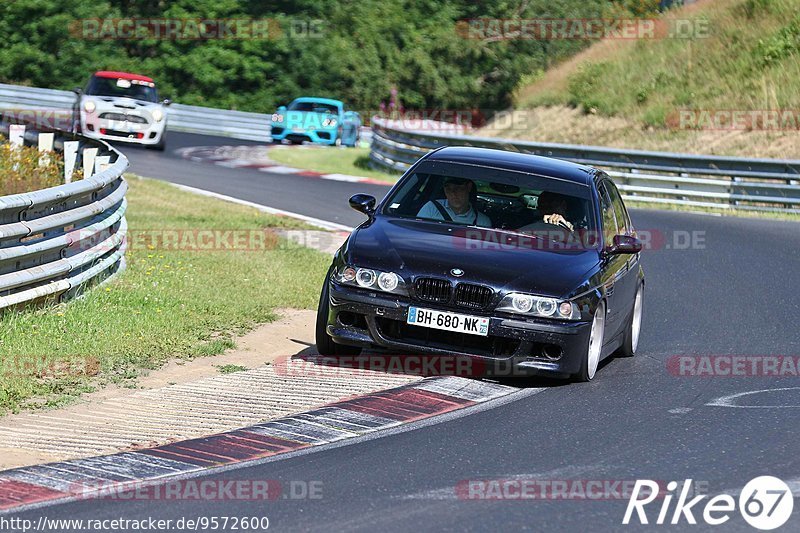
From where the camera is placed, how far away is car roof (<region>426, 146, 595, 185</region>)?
1037cm

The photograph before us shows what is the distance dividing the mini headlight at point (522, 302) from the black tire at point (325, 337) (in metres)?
1.36

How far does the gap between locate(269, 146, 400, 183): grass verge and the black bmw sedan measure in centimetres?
1738

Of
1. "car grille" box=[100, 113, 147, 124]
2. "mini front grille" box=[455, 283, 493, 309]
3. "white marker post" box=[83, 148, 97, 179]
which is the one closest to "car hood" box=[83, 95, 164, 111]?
"car grille" box=[100, 113, 147, 124]

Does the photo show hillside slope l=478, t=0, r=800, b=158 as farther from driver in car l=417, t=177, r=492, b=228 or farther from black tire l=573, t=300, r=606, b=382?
black tire l=573, t=300, r=606, b=382

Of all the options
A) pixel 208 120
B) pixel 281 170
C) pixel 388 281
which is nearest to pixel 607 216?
pixel 388 281

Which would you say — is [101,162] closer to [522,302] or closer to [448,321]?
[448,321]

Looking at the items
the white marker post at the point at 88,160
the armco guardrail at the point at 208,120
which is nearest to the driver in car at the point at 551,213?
the white marker post at the point at 88,160

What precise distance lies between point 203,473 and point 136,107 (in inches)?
950

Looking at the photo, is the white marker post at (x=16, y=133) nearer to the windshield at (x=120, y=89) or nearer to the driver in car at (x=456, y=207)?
the windshield at (x=120, y=89)

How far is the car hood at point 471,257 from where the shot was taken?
9.00 m

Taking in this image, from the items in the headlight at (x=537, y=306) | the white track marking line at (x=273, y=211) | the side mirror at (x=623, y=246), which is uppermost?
the side mirror at (x=623, y=246)

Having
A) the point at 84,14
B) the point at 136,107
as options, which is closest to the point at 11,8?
the point at 84,14

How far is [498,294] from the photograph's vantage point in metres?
8.92

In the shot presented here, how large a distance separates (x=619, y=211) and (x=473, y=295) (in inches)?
103
